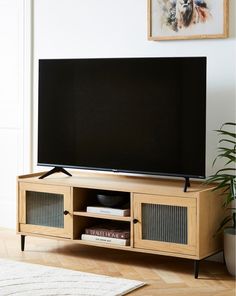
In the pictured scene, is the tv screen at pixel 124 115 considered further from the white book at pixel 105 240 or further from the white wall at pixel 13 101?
the white wall at pixel 13 101

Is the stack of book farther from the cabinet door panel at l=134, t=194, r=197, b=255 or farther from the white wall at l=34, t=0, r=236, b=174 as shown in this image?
the white wall at l=34, t=0, r=236, b=174

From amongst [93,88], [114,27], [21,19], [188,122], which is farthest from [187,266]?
[21,19]

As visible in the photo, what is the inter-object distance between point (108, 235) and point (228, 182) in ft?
2.81

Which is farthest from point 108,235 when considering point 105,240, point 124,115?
point 124,115

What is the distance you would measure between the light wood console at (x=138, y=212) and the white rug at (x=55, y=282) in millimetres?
396

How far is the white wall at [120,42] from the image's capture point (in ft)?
14.9

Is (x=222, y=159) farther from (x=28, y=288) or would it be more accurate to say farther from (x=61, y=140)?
(x=28, y=288)

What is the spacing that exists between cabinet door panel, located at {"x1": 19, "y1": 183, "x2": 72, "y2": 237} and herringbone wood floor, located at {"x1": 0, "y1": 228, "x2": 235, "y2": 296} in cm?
17

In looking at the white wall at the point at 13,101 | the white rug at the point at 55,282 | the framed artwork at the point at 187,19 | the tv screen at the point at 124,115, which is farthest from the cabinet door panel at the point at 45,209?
the framed artwork at the point at 187,19

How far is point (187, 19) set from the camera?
15.2 feet

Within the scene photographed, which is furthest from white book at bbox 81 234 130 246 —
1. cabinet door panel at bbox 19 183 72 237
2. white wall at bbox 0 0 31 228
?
white wall at bbox 0 0 31 228

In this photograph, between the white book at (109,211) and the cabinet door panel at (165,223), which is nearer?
the cabinet door panel at (165,223)

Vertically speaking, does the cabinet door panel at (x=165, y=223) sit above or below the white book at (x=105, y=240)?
above

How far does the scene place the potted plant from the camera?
4285mm
